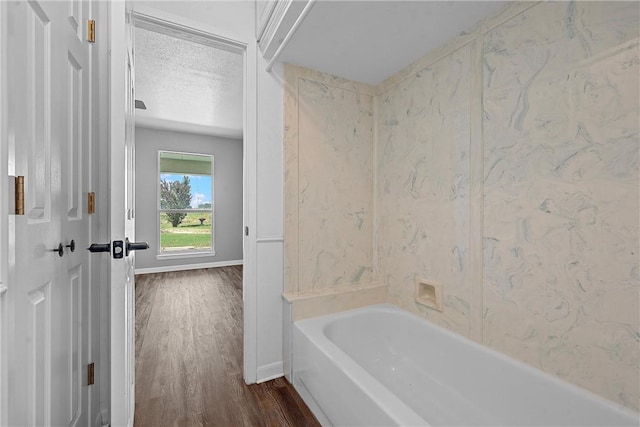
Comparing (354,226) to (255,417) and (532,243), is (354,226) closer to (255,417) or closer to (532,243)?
(532,243)

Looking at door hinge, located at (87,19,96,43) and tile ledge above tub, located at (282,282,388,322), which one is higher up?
door hinge, located at (87,19,96,43)

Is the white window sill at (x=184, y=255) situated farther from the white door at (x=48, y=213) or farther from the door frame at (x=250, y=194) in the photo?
the white door at (x=48, y=213)

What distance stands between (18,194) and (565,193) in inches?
74.4

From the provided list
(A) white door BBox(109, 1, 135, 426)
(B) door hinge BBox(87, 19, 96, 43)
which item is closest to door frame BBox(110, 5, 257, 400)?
(B) door hinge BBox(87, 19, 96, 43)

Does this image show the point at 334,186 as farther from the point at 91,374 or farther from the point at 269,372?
the point at 91,374

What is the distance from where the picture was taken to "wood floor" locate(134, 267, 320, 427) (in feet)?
5.19

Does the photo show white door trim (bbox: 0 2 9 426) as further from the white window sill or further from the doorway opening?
the white window sill

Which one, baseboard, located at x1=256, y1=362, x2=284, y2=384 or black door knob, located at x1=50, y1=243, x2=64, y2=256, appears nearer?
black door knob, located at x1=50, y1=243, x2=64, y2=256

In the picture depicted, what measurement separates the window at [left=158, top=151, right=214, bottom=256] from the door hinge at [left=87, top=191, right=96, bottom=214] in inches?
158

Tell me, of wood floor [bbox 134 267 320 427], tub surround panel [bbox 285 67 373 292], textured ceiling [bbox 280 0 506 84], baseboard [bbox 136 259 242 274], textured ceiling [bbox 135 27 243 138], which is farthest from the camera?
baseboard [bbox 136 259 242 274]

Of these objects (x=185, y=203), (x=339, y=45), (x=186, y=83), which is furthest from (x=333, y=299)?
(x=185, y=203)

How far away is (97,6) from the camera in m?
1.36

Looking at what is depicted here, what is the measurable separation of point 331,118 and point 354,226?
85 cm

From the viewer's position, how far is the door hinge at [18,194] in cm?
72
